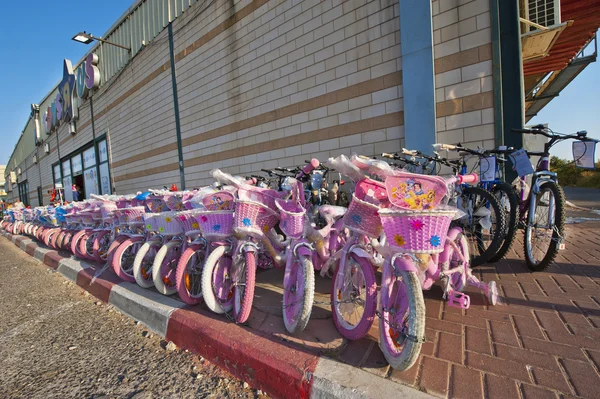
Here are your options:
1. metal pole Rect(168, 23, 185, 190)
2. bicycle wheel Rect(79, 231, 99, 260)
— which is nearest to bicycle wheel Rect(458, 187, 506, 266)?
bicycle wheel Rect(79, 231, 99, 260)

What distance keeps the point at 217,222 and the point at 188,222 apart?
1.87 ft

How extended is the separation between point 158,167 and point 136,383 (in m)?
8.99

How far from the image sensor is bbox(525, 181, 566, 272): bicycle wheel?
2.67 m

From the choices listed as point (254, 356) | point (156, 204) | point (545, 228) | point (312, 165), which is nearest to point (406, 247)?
point (254, 356)

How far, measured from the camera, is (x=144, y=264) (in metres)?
3.37

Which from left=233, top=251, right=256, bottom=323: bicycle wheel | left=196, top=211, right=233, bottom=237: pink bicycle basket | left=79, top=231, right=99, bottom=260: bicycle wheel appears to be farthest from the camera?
left=79, top=231, right=99, bottom=260: bicycle wheel

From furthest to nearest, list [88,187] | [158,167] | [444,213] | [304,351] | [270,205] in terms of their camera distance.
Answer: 1. [88,187]
2. [158,167]
3. [270,205]
4. [304,351]
5. [444,213]

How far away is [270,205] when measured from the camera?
2463 millimetres

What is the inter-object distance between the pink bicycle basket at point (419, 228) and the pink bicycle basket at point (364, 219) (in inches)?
9.0

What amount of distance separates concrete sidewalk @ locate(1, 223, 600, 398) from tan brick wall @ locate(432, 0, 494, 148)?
2000 mm

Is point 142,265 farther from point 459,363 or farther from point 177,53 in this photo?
point 177,53

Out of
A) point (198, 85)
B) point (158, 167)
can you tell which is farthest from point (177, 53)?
point (158, 167)

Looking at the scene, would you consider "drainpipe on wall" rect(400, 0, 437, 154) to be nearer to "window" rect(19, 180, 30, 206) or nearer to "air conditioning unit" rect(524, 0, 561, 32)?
"air conditioning unit" rect(524, 0, 561, 32)

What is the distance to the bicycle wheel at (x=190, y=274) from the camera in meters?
2.61
